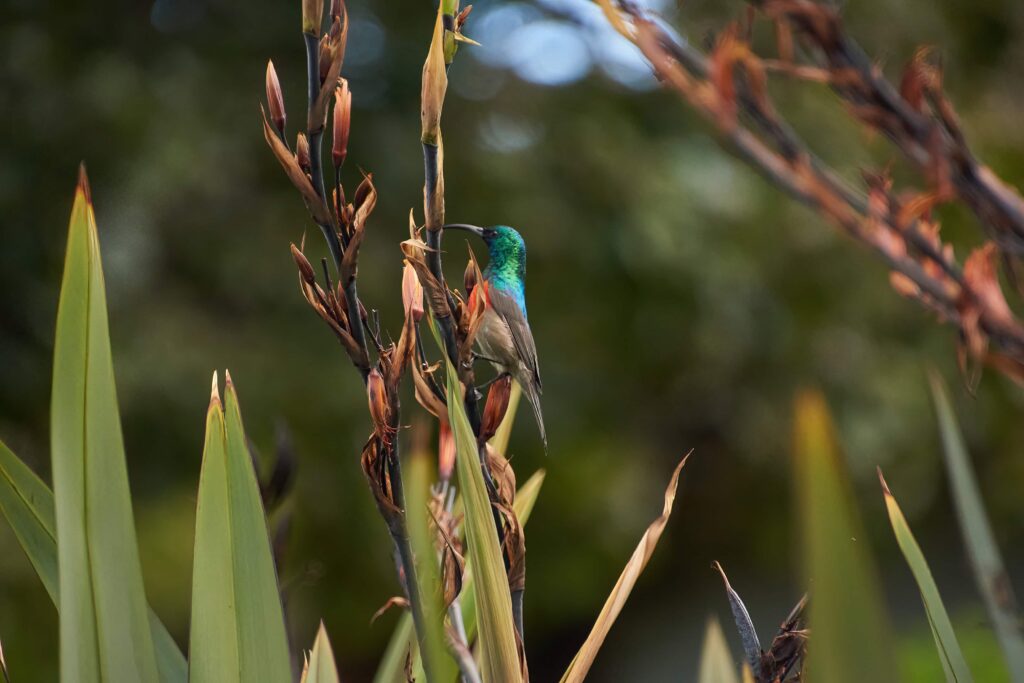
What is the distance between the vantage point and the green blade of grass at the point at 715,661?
1.27 meters

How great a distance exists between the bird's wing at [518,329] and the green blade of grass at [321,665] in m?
0.96

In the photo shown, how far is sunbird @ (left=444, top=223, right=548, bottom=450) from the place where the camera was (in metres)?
2.22

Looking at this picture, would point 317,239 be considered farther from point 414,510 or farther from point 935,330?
point 414,510

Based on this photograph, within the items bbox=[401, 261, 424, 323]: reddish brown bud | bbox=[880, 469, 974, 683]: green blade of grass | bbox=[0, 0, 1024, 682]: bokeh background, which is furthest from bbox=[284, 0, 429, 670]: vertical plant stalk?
bbox=[0, 0, 1024, 682]: bokeh background

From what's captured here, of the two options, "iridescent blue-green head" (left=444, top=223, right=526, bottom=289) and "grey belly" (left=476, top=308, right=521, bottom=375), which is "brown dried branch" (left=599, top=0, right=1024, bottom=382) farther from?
"iridescent blue-green head" (left=444, top=223, right=526, bottom=289)

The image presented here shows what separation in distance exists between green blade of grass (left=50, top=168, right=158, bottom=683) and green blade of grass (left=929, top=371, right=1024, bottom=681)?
2.88ft

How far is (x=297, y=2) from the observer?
703cm

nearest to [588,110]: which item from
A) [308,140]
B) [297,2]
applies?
[297,2]

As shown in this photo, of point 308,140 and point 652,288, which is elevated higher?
point 308,140

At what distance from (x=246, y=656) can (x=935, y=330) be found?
8597mm

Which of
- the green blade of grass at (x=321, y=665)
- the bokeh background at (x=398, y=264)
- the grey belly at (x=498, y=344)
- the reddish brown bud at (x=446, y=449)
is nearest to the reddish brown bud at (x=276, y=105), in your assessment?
the reddish brown bud at (x=446, y=449)

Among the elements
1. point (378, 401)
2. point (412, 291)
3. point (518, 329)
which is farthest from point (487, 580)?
point (518, 329)

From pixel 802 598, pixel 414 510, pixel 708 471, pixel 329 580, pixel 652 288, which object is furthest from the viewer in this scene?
pixel 708 471

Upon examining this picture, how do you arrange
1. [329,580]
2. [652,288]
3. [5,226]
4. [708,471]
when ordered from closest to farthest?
[5,226], [652,288], [329,580], [708,471]
